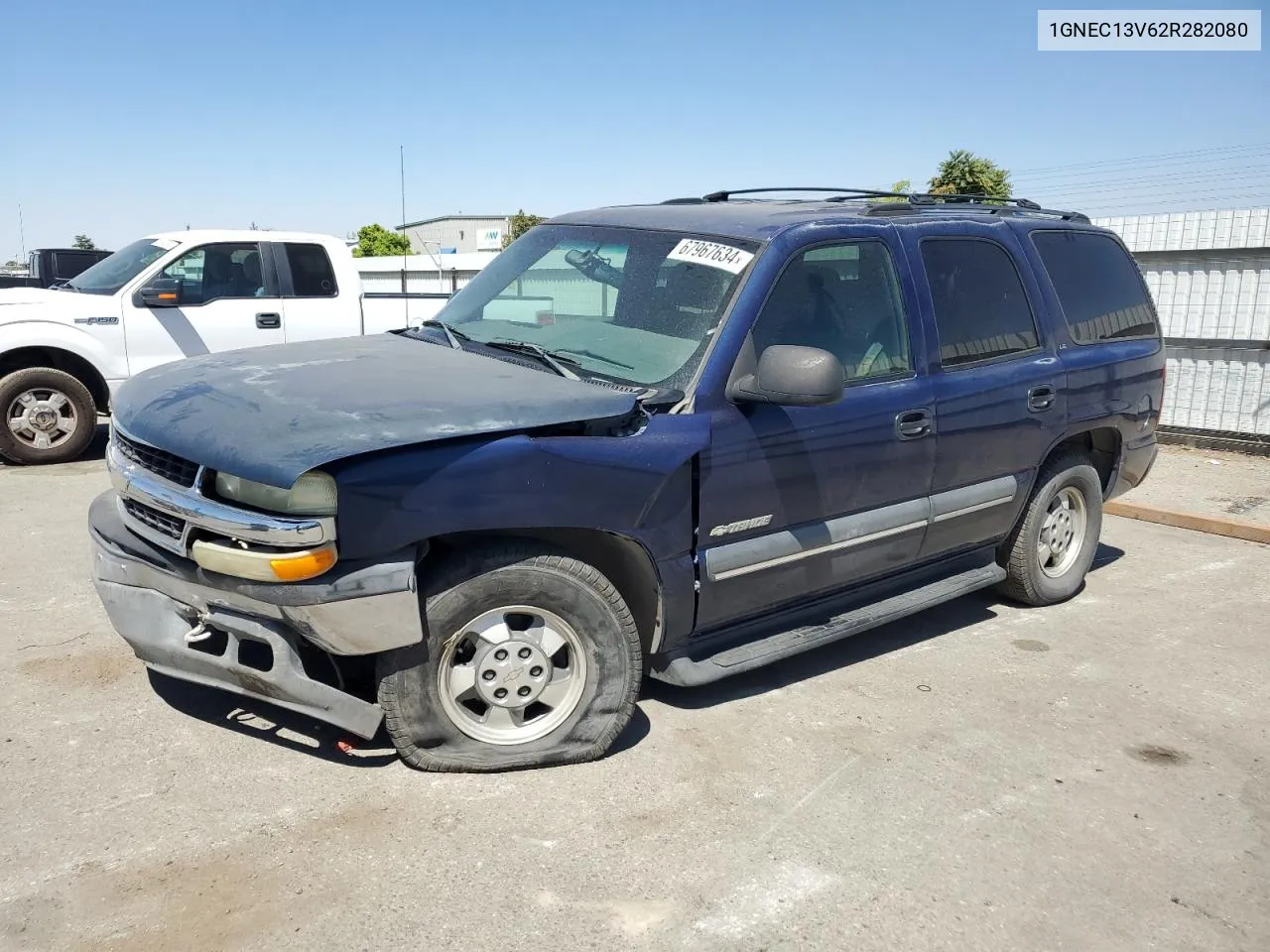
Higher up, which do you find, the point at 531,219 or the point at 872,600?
the point at 531,219

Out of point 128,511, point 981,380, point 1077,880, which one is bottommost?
point 1077,880

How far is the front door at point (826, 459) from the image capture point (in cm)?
363

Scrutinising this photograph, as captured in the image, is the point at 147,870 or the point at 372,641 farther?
the point at 372,641

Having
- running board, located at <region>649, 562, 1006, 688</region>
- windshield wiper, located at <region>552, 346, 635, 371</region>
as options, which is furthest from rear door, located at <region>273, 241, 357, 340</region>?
running board, located at <region>649, 562, 1006, 688</region>

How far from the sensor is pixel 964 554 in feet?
16.0

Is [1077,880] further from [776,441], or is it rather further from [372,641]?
[372,641]

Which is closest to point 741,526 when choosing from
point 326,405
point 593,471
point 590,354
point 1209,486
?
point 593,471

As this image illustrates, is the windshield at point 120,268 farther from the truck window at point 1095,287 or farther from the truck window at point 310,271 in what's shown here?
the truck window at point 1095,287

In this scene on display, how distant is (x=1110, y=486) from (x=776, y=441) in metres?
2.95

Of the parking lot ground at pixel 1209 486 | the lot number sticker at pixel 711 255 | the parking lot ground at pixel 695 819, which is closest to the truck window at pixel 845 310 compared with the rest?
the lot number sticker at pixel 711 255

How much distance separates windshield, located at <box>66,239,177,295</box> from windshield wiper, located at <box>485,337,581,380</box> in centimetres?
587

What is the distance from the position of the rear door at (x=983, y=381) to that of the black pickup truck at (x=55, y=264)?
12.7 metres

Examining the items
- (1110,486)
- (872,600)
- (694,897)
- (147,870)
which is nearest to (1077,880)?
(694,897)

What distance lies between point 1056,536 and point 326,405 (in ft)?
13.1
